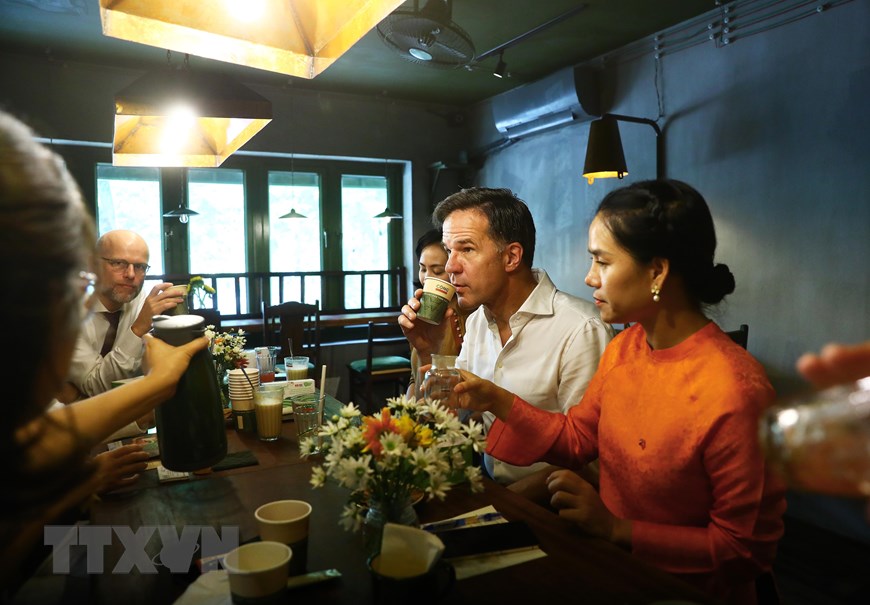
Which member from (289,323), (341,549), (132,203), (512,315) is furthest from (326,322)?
(341,549)

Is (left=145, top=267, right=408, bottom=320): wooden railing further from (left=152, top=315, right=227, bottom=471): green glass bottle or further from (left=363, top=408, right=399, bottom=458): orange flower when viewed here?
(left=363, top=408, right=399, bottom=458): orange flower

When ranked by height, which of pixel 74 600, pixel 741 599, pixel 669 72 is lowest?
pixel 741 599

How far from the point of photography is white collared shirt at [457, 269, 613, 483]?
1.94 m

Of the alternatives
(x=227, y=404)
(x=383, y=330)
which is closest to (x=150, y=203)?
(x=383, y=330)

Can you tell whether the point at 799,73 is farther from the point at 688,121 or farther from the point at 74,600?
the point at 74,600

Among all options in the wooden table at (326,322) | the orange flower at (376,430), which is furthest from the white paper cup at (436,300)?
the wooden table at (326,322)

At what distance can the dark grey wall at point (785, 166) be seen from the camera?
3.31 metres

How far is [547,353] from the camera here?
79.2 inches

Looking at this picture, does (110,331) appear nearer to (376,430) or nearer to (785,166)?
(376,430)

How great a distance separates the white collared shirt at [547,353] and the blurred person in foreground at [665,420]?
0.90ft

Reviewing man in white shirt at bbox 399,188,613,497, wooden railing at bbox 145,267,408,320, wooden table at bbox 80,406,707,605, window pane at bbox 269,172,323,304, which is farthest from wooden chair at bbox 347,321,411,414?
wooden table at bbox 80,406,707,605

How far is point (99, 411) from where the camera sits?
41.6 inches

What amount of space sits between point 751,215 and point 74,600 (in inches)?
161

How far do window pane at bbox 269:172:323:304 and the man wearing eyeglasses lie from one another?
309 cm
